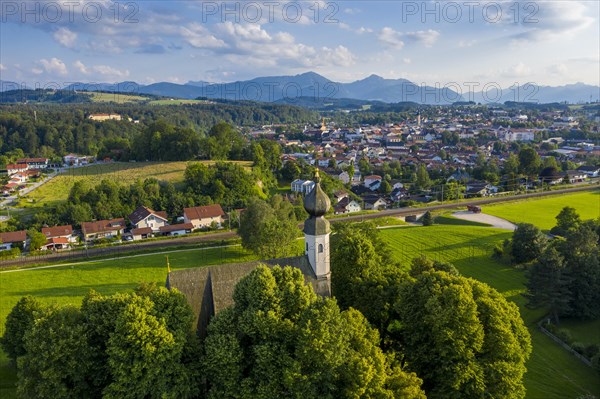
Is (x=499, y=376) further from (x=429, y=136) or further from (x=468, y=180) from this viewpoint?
(x=429, y=136)

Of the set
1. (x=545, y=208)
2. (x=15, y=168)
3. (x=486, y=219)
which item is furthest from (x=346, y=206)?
(x=15, y=168)

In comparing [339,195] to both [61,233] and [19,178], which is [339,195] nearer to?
[61,233]

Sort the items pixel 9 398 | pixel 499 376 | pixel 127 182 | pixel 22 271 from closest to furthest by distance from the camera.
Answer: pixel 499 376, pixel 9 398, pixel 22 271, pixel 127 182

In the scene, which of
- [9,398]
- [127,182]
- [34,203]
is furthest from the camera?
[127,182]

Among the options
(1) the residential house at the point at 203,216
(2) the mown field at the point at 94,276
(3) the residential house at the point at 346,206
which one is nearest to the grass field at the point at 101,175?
(1) the residential house at the point at 203,216

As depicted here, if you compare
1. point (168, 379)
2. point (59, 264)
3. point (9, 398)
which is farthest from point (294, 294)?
point (59, 264)

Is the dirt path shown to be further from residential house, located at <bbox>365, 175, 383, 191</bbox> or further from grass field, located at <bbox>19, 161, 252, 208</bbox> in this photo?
grass field, located at <bbox>19, 161, 252, 208</bbox>

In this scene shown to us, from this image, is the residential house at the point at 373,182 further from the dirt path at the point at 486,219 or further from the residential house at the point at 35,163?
the residential house at the point at 35,163
